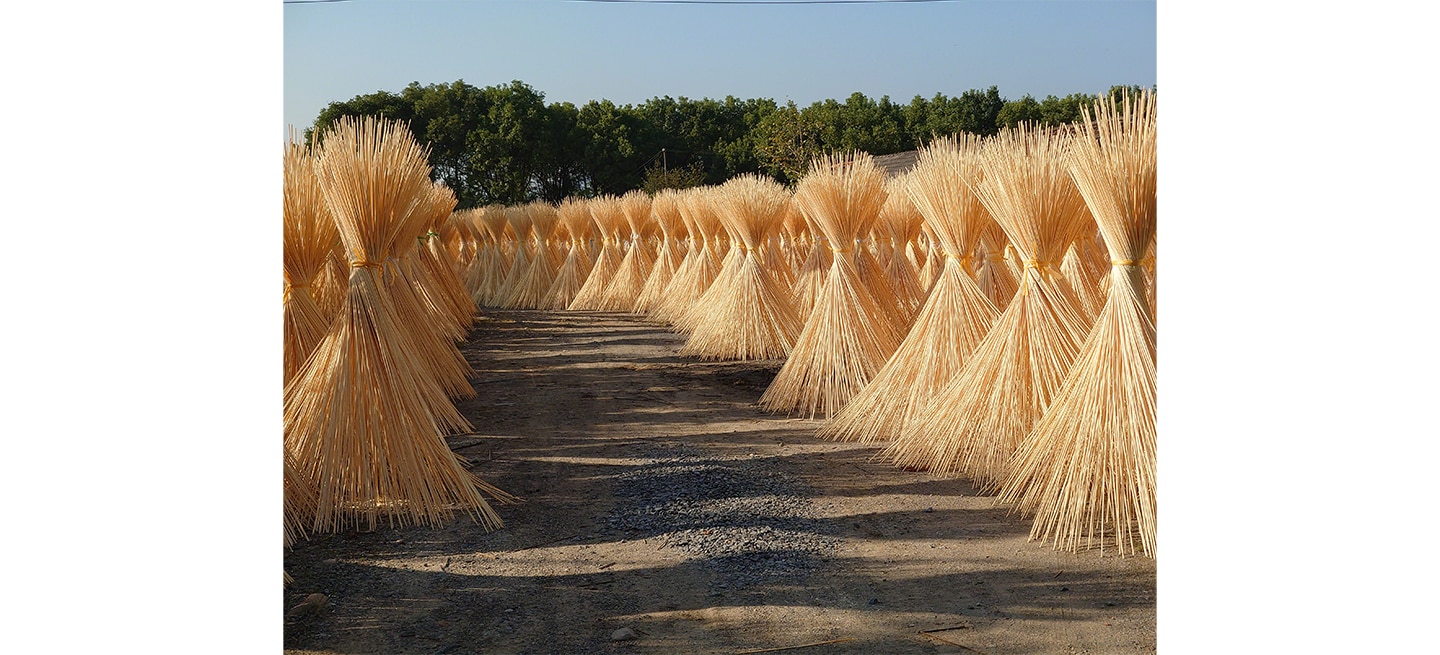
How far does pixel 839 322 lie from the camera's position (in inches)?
208

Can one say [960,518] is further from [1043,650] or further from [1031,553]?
[1043,650]

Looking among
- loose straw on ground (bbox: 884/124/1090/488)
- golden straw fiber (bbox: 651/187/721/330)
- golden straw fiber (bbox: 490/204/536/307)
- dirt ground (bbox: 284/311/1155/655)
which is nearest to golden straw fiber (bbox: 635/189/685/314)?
golden straw fiber (bbox: 651/187/721/330)

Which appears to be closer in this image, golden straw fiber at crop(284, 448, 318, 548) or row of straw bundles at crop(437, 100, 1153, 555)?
golden straw fiber at crop(284, 448, 318, 548)

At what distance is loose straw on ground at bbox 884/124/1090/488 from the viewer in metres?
3.47

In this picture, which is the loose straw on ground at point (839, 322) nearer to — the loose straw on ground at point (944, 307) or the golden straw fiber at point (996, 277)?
the loose straw on ground at point (944, 307)

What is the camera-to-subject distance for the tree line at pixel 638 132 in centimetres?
2003

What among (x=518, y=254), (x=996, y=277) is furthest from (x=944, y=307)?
(x=518, y=254)

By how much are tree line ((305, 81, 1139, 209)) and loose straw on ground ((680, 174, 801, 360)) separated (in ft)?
34.9

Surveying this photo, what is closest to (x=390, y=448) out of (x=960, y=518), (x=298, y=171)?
(x=298, y=171)

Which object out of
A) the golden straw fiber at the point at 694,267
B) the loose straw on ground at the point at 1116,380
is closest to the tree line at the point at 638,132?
A: the golden straw fiber at the point at 694,267

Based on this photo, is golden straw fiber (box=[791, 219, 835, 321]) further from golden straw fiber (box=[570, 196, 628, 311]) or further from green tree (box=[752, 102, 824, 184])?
green tree (box=[752, 102, 824, 184])

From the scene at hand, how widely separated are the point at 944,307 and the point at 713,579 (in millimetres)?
2045

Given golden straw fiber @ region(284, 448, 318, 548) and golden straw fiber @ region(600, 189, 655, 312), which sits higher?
golden straw fiber @ region(600, 189, 655, 312)

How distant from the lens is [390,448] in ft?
10.8
